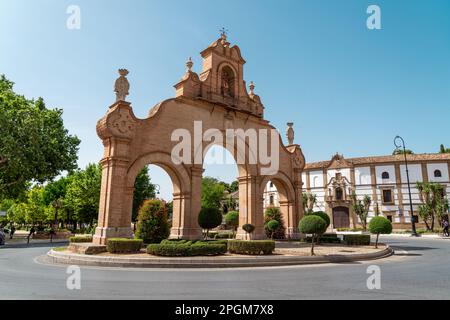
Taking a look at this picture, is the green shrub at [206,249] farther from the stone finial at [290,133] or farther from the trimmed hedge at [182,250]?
the stone finial at [290,133]

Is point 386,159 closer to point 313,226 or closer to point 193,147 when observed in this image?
point 193,147

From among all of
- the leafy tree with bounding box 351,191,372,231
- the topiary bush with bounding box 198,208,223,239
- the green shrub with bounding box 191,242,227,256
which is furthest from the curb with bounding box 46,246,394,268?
the leafy tree with bounding box 351,191,372,231

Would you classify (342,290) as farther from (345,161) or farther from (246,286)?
(345,161)

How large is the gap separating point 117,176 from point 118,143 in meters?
1.90

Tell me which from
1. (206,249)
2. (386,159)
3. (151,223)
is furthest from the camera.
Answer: (386,159)

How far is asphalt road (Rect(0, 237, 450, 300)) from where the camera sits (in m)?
7.31

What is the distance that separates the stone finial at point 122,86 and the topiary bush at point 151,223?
6446 mm

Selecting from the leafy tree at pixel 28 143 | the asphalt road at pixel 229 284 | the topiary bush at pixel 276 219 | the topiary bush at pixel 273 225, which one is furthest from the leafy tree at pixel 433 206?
the leafy tree at pixel 28 143

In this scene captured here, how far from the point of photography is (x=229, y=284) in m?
8.67

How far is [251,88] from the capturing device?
90.0 ft

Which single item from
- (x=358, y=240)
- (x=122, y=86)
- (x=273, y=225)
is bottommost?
(x=358, y=240)

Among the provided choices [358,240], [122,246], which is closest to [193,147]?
[122,246]

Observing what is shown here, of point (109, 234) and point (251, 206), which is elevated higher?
point (251, 206)

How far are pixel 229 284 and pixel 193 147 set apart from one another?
13.7 m
